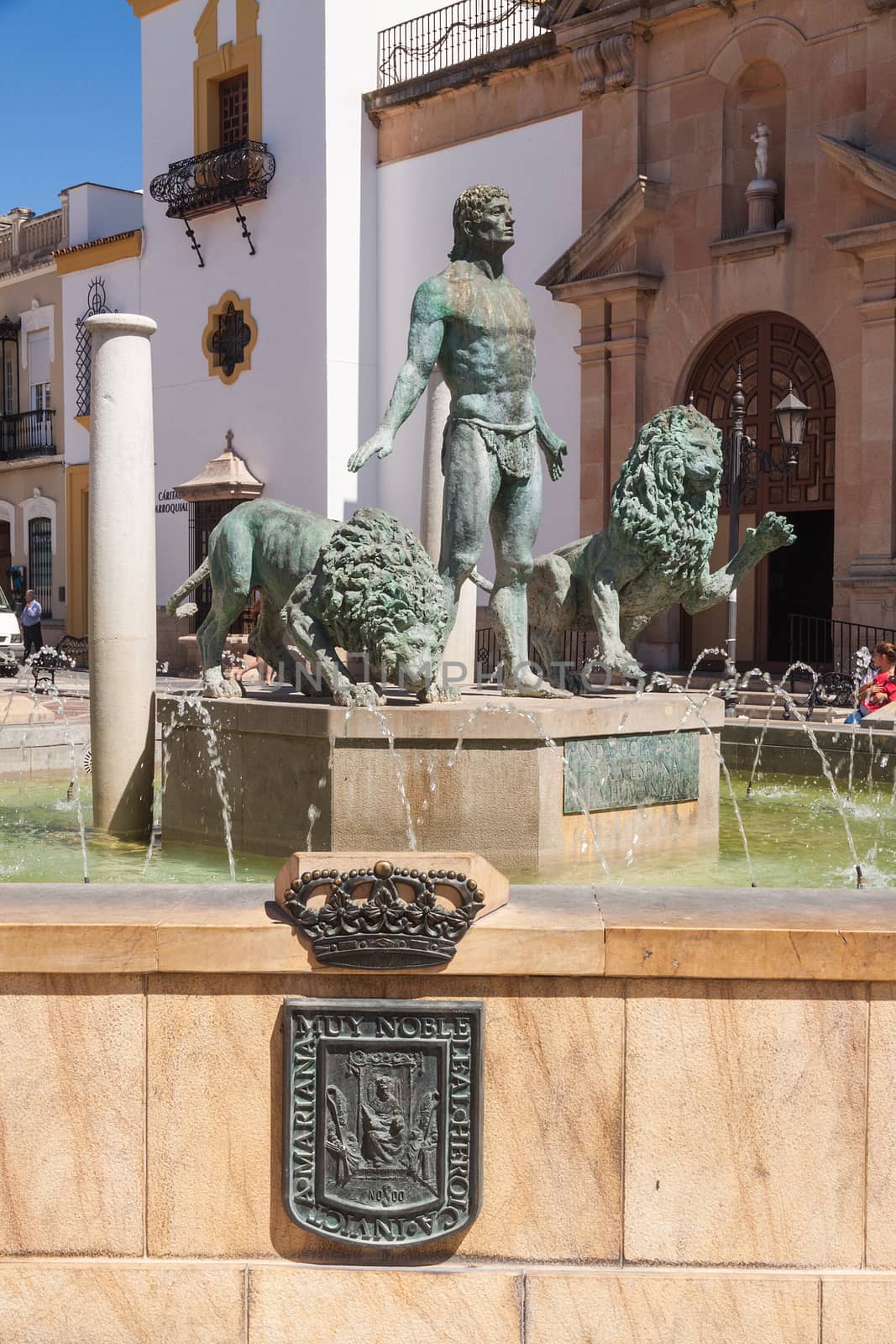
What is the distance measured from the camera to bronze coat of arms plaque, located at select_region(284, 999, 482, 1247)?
9.62 ft

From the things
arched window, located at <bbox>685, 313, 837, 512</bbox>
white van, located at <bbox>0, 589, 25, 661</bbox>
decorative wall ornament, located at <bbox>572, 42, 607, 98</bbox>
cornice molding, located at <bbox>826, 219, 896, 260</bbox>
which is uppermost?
decorative wall ornament, located at <bbox>572, 42, 607, 98</bbox>

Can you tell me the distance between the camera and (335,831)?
5492 mm

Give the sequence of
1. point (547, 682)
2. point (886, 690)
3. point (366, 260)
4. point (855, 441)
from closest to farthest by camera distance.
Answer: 1. point (547, 682)
2. point (886, 690)
3. point (855, 441)
4. point (366, 260)

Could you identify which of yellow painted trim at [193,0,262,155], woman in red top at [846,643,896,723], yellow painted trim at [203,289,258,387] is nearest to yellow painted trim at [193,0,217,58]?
yellow painted trim at [193,0,262,155]

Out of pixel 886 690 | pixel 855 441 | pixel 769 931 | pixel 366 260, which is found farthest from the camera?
pixel 366 260

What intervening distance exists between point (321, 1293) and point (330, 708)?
2753mm

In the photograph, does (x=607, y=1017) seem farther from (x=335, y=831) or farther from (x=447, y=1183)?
(x=335, y=831)

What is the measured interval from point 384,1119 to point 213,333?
78.0ft

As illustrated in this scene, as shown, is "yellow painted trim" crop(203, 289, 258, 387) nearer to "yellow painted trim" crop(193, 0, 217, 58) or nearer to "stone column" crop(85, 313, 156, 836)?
"yellow painted trim" crop(193, 0, 217, 58)

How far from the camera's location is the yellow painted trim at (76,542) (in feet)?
94.8

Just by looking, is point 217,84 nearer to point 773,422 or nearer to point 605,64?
point 605,64

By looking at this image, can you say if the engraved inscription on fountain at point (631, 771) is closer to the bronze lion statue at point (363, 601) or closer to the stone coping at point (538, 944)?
the bronze lion statue at point (363, 601)

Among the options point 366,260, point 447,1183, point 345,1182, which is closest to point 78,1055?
point 345,1182

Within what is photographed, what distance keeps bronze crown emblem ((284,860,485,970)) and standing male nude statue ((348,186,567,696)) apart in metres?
3.42
